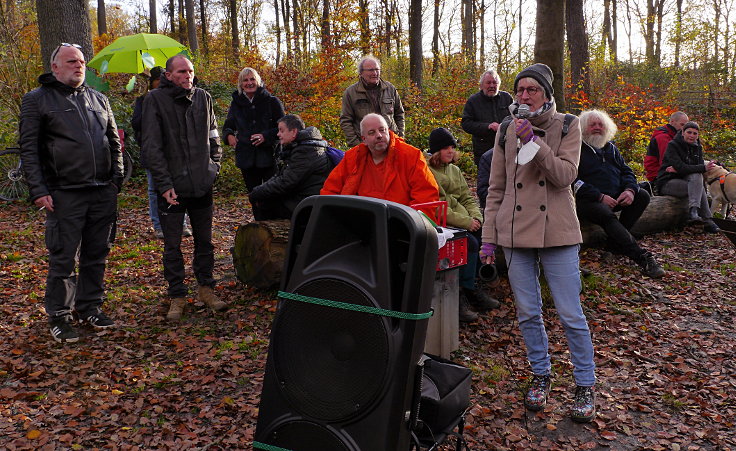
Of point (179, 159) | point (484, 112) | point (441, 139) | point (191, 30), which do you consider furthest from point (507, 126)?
point (191, 30)

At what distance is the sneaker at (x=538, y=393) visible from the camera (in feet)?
11.4

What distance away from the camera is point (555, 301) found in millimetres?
3344

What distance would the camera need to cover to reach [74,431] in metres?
3.25

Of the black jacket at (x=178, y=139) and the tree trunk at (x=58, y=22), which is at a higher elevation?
the tree trunk at (x=58, y=22)

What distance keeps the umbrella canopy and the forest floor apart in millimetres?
3814

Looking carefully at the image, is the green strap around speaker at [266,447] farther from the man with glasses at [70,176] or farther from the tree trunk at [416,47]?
the tree trunk at [416,47]

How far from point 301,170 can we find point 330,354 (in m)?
3.36

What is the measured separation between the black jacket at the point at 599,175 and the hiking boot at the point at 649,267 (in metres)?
0.75

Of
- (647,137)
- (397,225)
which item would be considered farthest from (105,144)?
(647,137)

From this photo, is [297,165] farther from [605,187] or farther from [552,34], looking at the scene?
[552,34]

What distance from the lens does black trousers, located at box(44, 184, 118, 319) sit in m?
4.36

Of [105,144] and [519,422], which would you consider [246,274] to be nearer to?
[105,144]

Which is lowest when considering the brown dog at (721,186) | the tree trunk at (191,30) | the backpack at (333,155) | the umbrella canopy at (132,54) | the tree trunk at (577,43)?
the brown dog at (721,186)

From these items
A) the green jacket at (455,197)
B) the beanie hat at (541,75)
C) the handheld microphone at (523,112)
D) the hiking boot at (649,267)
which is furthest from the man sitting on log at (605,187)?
the handheld microphone at (523,112)
